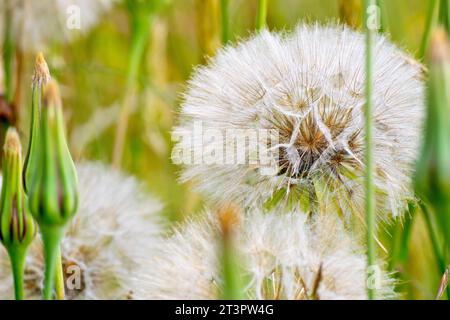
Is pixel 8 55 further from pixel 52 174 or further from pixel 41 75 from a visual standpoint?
pixel 52 174

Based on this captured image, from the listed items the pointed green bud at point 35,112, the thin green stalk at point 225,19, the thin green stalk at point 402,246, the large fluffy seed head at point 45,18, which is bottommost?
the thin green stalk at point 402,246

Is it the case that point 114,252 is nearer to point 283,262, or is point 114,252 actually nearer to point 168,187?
point 283,262

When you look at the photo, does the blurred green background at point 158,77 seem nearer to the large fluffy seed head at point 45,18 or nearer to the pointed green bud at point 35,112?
the large fluffy seed head at point 45,18

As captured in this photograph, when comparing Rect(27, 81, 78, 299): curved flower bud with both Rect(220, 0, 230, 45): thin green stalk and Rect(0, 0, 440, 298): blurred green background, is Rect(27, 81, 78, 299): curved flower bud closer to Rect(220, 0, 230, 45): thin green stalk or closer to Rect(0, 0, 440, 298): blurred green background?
Rect(220, 0, 230, 45): thin green stalk

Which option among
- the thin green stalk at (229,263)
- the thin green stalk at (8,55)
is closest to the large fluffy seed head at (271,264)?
the thin green stalk at (229,263)

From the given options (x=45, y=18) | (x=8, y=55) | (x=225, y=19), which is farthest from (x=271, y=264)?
(x=45, y=18)
